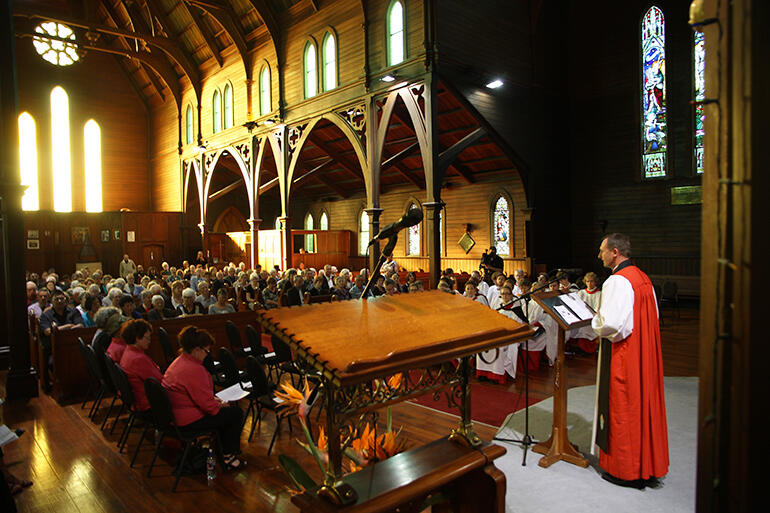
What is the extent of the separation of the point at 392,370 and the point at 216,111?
804 inches

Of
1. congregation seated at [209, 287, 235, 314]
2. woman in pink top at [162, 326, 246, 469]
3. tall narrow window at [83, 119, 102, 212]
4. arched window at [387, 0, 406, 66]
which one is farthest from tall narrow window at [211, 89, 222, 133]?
woman in pink top at [162, 326, 246, 469]

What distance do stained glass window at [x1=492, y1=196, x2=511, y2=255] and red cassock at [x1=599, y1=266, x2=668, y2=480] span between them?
12.8 meters

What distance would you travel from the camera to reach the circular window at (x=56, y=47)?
20.5m

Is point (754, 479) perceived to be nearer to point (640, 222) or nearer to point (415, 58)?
point (415, 58)

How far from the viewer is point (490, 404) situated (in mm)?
5863

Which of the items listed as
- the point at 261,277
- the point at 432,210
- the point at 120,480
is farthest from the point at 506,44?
the point at 120,480

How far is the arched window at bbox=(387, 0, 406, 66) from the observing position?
1209 cm

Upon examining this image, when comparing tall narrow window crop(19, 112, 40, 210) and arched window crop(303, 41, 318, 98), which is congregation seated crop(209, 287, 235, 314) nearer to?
arched window crop(303, 41, 318, 98)

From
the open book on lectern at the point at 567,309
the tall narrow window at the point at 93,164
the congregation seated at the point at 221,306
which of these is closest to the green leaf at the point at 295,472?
the open book on lectern at the point at 567,309

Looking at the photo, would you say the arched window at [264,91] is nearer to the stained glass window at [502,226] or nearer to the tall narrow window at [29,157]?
the stained glass window at [502,226]

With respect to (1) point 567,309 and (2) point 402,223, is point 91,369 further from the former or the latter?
(1) point 567,309

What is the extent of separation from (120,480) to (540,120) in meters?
13.6

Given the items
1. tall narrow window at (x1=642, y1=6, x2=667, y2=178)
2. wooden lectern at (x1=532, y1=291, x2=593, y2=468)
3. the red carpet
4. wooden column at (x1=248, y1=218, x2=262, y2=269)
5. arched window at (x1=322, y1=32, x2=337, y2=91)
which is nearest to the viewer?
wooden lectern at (x1=532, y1=291, x2=593, y2=468)

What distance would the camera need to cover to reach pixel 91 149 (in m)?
22.8
